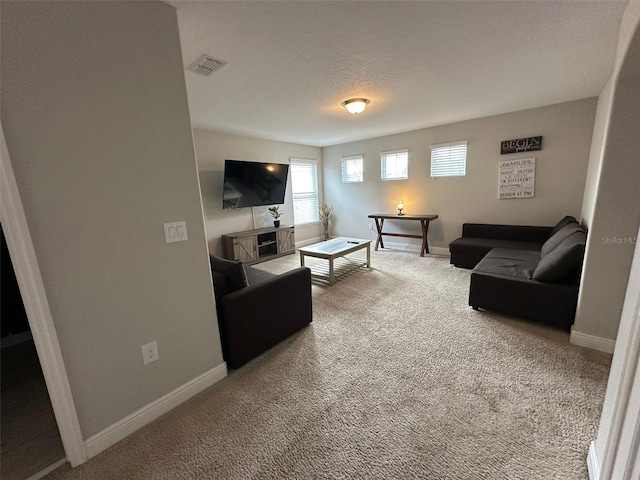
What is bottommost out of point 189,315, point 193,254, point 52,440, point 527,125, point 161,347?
point 52,440

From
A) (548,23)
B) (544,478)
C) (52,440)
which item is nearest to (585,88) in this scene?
(548,23)

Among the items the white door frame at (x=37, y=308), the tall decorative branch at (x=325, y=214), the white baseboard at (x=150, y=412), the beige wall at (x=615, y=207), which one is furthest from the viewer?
the tall decorative branch at (x=325, y=214)

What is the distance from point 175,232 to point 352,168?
4.99 m

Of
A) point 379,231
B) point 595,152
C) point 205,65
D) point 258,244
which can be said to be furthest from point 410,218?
point 205,65

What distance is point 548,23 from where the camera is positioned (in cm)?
178

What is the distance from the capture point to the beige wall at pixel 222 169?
176 inches

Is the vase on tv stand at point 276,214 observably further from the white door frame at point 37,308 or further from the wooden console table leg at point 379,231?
the white door frame at point 37,308

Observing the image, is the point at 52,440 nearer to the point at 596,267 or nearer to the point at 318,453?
the point at 318,453

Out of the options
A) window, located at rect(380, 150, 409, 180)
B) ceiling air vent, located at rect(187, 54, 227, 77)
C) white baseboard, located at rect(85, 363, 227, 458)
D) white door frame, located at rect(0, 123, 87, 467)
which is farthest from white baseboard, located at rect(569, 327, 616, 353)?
window, located at rect(380, 150, 409, 180)

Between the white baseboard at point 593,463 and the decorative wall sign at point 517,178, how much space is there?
12.6ft

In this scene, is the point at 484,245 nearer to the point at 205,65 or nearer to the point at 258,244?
the point at 258,244

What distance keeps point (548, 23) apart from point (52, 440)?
403cm

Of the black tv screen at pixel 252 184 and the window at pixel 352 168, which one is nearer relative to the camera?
the black tv screen at pixel 252 184

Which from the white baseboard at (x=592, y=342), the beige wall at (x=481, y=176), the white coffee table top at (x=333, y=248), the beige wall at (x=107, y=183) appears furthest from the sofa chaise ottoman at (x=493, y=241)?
the beige wall at (x=107, y=183)
